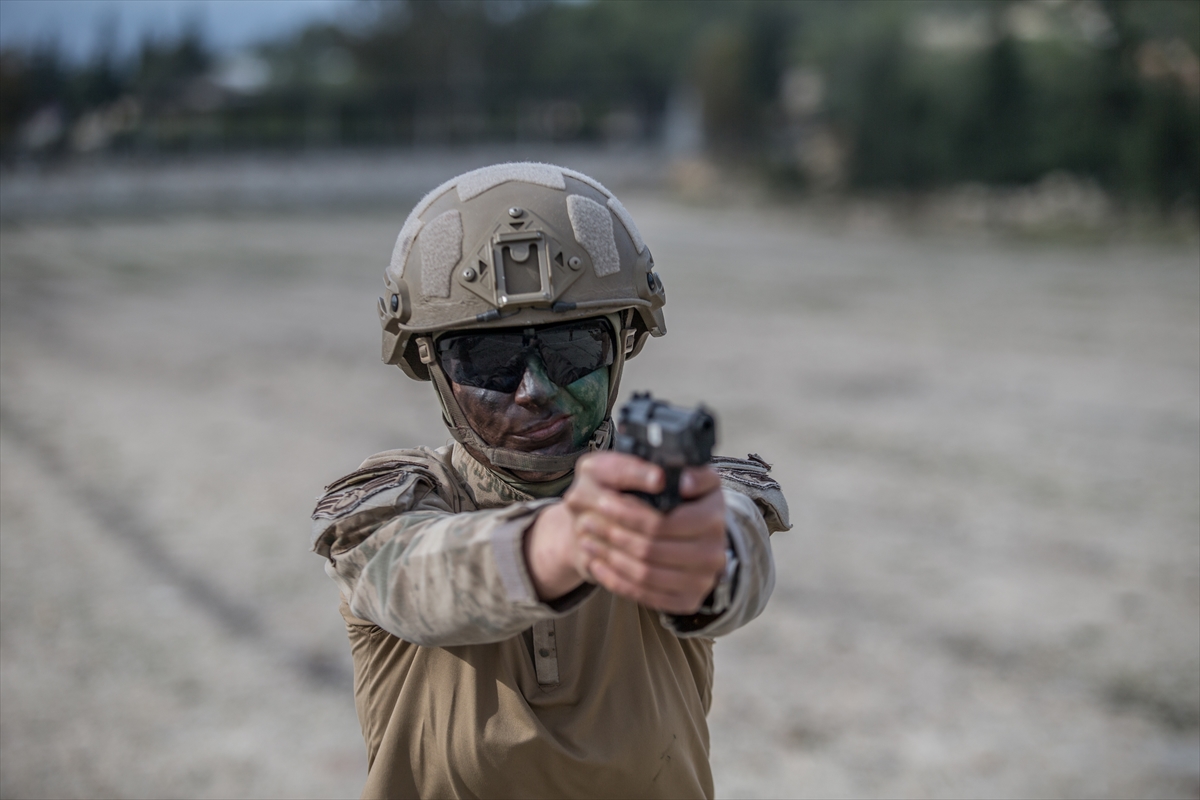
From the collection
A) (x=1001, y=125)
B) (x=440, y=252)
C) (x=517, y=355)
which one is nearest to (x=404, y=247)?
(x=440, y=252)

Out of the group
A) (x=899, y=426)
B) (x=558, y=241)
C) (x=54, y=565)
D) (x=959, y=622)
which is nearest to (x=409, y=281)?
(x=558, y=241)

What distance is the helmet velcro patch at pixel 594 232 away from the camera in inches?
85.0

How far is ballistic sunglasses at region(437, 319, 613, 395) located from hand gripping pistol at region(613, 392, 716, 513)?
0.62 metres

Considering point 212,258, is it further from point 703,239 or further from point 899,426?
point 899,426

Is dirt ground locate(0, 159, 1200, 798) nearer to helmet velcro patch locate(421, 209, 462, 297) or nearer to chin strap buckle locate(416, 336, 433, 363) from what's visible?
chin strap buckle locate(416, 336, 433, 363)

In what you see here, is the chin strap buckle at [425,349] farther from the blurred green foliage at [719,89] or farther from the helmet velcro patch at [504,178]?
the blurred green foliage at [719,89]

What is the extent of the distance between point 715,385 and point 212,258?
12.6 metres

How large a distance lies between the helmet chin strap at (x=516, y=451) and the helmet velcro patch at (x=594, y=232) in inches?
4.2

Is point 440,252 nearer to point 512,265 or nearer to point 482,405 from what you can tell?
point 512,265

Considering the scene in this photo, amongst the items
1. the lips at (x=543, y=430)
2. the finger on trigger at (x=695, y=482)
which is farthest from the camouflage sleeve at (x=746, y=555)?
the lips at (x=543, y=430)

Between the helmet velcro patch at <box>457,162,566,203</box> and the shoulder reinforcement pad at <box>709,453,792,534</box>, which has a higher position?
the helmet velcro patch at <box>457,162,566,203</box>

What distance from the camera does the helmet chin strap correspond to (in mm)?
2086

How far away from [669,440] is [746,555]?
15.6 inches

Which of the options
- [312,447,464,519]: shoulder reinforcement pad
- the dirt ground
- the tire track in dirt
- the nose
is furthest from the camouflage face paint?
the tire track in dirt
